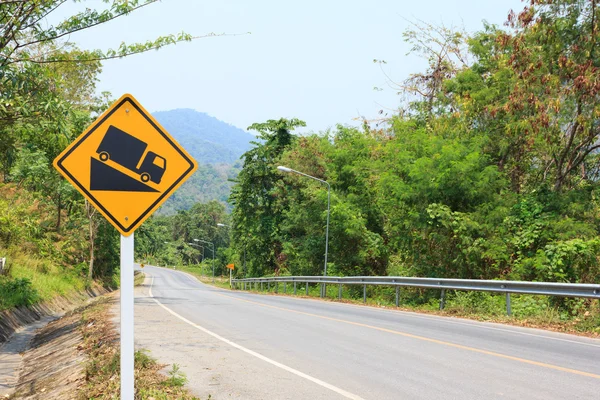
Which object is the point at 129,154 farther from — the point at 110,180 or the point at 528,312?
the point at 528,312

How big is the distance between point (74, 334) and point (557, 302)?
49.9 feet

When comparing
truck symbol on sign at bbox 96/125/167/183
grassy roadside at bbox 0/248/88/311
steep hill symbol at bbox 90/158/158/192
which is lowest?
grassy roadside at bbox 0/248/88/311

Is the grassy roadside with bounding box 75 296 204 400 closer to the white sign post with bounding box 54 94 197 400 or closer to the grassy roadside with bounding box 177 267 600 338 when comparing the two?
the white sign post with bounding box 54 94 197 400

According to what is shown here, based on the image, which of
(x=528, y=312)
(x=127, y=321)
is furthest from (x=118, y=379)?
(x=528, y=312)

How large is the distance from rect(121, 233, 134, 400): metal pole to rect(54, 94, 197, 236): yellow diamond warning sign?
173 mm

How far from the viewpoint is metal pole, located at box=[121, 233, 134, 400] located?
409cm

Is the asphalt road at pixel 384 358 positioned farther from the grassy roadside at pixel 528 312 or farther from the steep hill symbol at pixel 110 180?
the steep hill symbol at pixel 110 180

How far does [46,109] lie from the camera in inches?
404

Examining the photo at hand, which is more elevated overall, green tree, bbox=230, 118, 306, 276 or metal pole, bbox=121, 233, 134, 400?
green tree, bbox=230, 118, 306, 276

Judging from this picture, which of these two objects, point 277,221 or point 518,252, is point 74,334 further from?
point 277,221

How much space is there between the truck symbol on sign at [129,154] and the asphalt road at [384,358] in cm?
305

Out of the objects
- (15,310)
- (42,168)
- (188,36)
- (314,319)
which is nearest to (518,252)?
(314,319)

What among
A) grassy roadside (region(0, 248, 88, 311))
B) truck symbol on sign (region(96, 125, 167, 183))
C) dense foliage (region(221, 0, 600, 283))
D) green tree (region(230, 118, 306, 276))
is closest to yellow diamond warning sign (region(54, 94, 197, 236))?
truck symbol on sign (region(96, 125, 167, 183))

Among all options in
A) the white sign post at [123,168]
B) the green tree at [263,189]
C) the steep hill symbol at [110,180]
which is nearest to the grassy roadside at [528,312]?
the white sign post at [123,168]
